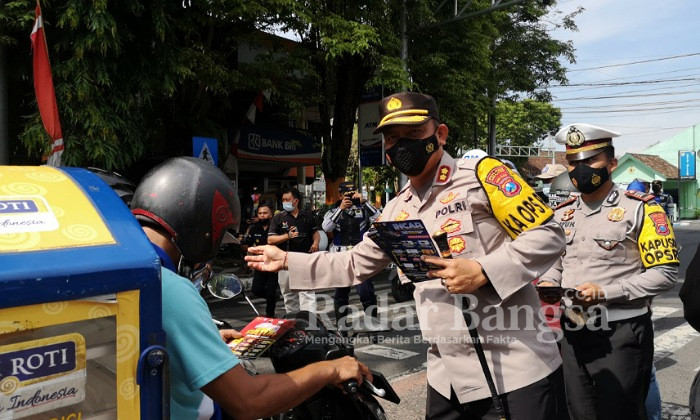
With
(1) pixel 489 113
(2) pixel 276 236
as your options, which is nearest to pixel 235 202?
(2) pixel 276 236

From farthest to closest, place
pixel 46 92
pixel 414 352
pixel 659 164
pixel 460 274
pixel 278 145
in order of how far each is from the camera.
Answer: pixel 659 164, pixel 278 145, pixel 46 92, pixel 414 352, pixel 460 274

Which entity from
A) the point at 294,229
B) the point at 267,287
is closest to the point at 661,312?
the point at 294,229

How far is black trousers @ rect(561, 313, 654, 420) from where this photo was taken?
282cm

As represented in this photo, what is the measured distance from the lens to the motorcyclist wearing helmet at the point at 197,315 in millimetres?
1419

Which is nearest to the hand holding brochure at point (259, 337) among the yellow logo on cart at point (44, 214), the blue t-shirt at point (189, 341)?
the blue t-shirt at point (189, 341)

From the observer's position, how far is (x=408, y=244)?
198 centimetres

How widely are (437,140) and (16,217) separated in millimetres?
1577

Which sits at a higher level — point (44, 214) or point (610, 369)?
point (44, 214)

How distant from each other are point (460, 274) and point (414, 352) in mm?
4283

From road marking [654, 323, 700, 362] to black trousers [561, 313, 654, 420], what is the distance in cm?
325

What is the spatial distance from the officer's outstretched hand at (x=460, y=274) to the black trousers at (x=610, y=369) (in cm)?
144

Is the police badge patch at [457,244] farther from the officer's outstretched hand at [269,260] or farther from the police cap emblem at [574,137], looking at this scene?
the police cap emblem at [574,137]

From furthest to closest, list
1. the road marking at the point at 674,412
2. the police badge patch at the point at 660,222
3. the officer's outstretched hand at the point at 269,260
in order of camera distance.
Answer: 1. the road marking at the point at 674,412
2. the police badge patch at the point at 660,222
3. the officer's outstretched hand at the point at 269,260

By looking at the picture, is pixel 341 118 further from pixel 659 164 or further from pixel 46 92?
pixel 659 164
